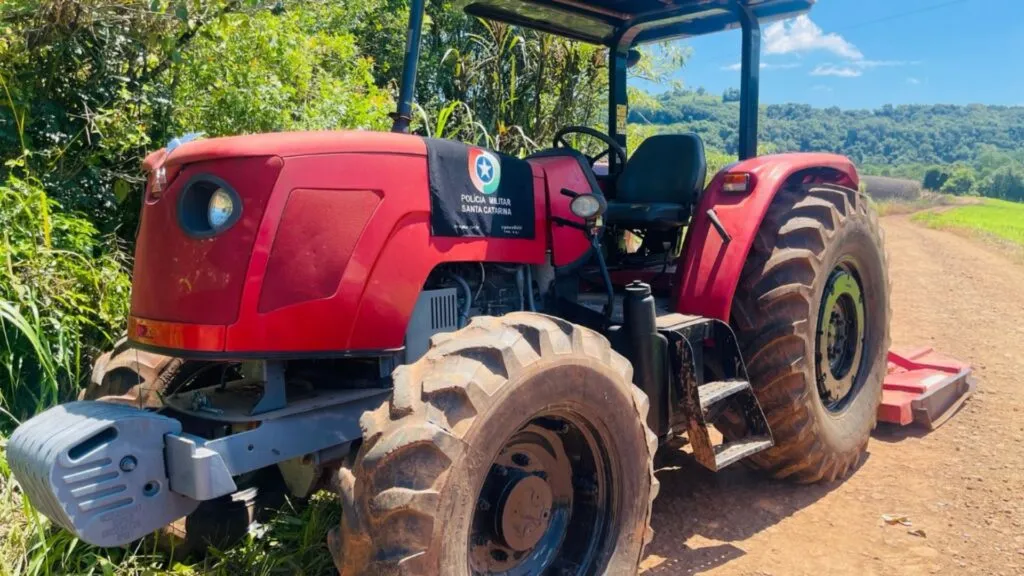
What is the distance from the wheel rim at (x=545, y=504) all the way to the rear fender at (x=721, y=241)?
1.02 metres

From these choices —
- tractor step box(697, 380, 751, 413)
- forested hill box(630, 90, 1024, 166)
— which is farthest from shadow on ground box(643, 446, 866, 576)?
forested hill box(630, 90, 1024, 166)

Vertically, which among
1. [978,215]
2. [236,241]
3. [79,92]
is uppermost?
[79,92]

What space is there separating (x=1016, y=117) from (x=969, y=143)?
33.8 feet

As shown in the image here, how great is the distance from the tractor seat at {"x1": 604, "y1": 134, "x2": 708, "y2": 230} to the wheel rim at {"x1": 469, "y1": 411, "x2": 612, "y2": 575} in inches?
59.1

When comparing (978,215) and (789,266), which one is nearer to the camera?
(789,266)

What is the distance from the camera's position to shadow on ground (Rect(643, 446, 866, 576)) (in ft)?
10.6

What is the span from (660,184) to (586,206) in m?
1.16

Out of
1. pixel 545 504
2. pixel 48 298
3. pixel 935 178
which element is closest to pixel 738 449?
pixel 545 504

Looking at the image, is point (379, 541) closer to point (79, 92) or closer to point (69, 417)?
point (69, 417)

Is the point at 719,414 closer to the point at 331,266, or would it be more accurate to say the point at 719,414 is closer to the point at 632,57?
the point at 331,266

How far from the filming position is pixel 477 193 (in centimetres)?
280

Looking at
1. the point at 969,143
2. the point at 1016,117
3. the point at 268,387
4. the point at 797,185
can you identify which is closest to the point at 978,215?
the point at 797,185

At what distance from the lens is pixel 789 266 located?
363 cm

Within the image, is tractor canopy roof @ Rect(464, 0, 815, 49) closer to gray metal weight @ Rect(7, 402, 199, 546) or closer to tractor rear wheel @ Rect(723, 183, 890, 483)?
tractor rear wheel @ Rect(723, 183, 890, 483)
